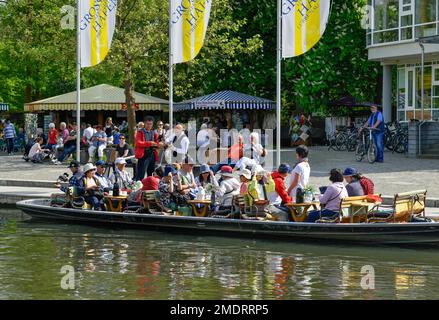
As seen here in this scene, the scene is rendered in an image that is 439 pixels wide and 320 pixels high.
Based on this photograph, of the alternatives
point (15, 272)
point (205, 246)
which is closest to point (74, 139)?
point (205, 246)

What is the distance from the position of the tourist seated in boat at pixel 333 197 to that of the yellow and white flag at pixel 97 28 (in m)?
10.7

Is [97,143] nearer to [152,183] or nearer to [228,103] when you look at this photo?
[228,103]

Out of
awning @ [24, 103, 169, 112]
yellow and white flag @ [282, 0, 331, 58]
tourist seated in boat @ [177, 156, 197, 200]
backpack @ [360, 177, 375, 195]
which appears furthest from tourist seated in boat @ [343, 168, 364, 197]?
awning @ [24, 103, 169, 112]

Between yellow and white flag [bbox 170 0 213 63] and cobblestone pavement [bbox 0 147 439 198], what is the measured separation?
4.94 metres

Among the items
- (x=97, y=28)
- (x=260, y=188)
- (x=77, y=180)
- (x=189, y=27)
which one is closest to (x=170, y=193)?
(x=260, y=188)

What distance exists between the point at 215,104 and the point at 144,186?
23.5 metres

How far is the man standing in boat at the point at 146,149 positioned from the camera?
25234 millimetres

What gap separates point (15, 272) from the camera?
51.8 feet

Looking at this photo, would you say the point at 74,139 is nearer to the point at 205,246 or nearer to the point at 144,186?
the point at 144,186

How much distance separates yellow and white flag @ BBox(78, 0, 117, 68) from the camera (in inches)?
1081

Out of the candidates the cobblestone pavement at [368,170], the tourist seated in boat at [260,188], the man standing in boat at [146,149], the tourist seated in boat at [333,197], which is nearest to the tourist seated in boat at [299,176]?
the tourist seated in boat at [260,188]

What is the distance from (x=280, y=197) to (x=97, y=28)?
32.7ft

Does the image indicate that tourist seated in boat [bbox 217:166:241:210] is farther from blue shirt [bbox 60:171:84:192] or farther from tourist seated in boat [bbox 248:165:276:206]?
blue shirt [bbox 60:171:84:192]
